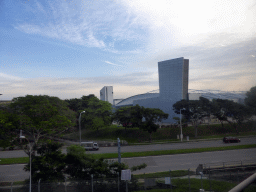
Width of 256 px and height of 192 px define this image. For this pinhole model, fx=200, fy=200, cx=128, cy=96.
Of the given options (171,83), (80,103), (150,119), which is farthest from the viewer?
(80,103)

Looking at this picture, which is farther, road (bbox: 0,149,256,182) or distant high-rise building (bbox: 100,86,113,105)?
distant high-rise building (bbox: 100,86,113,105)

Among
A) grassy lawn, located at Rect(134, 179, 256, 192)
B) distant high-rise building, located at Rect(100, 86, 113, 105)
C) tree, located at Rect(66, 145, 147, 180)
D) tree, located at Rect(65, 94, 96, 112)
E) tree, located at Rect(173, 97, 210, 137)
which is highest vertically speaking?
distant high-rise building, located at Rect(100, 86, 113, 105)

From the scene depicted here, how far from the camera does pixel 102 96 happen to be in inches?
2751

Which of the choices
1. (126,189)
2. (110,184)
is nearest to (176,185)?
(126,189)

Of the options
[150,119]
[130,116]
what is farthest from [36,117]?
[130,116]

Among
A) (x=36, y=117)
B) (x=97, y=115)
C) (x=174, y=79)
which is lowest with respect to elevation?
(x=36, y=117)

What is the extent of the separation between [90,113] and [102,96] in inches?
1055

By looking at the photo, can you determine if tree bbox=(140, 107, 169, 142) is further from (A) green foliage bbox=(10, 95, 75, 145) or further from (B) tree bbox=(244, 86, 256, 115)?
(B) tree bbox=(244, 86, 256, 115)

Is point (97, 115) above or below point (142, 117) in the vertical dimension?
above

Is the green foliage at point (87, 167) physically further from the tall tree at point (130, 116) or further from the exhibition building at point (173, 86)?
the exhibition building at point (173, 86)

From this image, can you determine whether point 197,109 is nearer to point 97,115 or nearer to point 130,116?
point 130,116

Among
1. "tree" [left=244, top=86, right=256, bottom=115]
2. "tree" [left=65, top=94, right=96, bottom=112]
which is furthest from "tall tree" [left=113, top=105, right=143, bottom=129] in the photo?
"tree" [left=244, top=86, right=256, bottom=115]

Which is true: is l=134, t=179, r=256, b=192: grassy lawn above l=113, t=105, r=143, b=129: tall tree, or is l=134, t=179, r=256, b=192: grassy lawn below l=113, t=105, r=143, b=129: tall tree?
below

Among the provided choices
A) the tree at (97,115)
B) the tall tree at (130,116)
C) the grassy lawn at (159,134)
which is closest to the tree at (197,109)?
the grassy lawn at (159,134)
